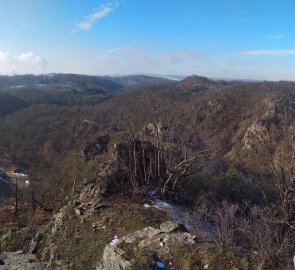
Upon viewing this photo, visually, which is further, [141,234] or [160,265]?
[141,234]

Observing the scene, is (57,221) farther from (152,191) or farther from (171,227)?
(171,227)

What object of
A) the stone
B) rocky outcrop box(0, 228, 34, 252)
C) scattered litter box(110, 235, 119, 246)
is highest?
the stone

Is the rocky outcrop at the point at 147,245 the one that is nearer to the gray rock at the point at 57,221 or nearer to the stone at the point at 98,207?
the stone at the point at 98,207

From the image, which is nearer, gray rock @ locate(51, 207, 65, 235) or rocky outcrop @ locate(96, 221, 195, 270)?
rocky outcrop @ locate(96, 221, 195, 270)

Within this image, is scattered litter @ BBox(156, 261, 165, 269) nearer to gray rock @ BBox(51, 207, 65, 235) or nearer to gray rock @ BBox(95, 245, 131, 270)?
gray rock @ BBox(95, 245, 131, 270)

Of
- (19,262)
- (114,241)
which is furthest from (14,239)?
(114,241)

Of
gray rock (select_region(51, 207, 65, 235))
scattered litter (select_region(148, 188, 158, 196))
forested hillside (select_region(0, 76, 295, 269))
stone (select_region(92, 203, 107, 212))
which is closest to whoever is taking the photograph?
forested hillside (select_region(0, 76, 295, 269))

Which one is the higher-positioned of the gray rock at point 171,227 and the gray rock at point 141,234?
the gray rock at point 171,227

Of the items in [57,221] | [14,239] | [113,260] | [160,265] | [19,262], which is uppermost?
[160,265]

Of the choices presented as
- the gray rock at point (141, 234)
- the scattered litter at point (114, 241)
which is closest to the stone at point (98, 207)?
the scattered litter at point (114, 241)

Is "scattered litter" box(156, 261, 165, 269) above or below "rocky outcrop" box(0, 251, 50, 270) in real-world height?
above

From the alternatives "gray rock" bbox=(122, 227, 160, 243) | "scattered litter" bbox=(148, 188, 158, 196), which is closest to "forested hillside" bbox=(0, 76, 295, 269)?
"scattered litter" bbox=(148, 188, 158, 196)

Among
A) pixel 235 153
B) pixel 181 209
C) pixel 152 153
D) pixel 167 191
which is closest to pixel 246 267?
pixel 181 209
